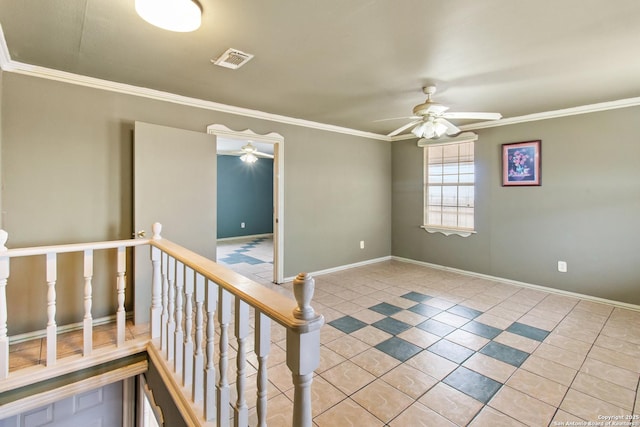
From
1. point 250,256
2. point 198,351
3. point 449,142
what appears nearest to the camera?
point 198,351

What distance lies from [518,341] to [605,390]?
0.67 m

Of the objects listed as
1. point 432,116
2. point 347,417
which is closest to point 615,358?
point 347,417

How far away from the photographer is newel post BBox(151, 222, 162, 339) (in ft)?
7.28

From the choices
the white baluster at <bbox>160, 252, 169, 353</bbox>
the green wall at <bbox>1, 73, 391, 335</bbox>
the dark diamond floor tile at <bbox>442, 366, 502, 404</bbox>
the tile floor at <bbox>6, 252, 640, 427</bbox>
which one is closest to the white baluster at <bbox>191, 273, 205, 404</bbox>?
the tile floor at <bbox>6, 252, 640, 427</bbox>

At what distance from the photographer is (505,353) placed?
96.4 inches

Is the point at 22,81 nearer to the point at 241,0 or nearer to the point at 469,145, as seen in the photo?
the point at 241,0

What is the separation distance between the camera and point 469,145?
15.2 ft

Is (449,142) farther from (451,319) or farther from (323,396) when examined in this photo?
(323,396)

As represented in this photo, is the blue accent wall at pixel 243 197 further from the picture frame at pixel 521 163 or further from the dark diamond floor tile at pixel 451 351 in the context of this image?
the dark diamond floor tile at pixel 451 351

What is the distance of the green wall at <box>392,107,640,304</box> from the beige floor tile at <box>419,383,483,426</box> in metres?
2.83

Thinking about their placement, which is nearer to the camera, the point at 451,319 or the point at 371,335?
the point at 371,335

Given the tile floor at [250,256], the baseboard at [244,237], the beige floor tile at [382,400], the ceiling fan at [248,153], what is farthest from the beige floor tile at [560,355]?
the baseboard at [244,237]

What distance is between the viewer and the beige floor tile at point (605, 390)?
6.15ft

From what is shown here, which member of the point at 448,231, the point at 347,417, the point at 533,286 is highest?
the point at 448,231
